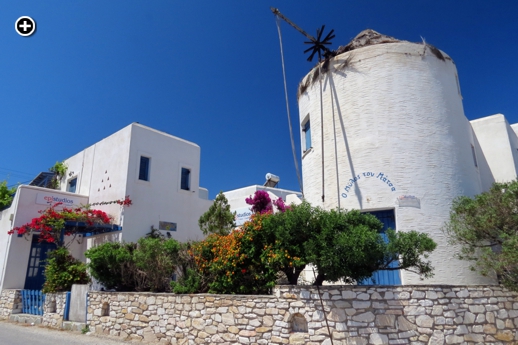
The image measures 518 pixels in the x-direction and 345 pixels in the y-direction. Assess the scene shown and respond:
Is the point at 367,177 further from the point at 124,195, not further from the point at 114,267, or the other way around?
the point at 124,195

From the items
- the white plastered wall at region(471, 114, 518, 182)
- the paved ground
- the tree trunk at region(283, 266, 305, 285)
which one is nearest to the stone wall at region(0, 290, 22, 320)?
the paved ground

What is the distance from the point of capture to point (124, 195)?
14828mm

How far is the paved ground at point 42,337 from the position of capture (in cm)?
909

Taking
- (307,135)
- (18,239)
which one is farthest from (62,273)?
(307,135)

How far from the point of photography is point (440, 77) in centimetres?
→ 1038

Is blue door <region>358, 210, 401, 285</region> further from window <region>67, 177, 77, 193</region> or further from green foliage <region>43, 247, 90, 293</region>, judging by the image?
window <region>67, 177, 77, 193</region>

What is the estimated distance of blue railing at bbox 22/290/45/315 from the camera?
12.4 m

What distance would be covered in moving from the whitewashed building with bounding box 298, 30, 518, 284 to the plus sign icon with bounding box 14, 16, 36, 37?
808cm

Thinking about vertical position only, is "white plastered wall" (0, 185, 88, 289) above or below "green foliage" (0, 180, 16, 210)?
below

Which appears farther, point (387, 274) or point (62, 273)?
point (62, 273)

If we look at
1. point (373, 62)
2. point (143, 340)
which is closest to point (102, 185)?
point (143, 340)

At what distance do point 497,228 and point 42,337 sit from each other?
11.6 m

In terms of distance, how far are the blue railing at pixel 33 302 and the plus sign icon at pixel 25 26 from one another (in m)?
8.69

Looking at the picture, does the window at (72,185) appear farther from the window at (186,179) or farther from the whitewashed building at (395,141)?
the whitewashed building at (395,141)
